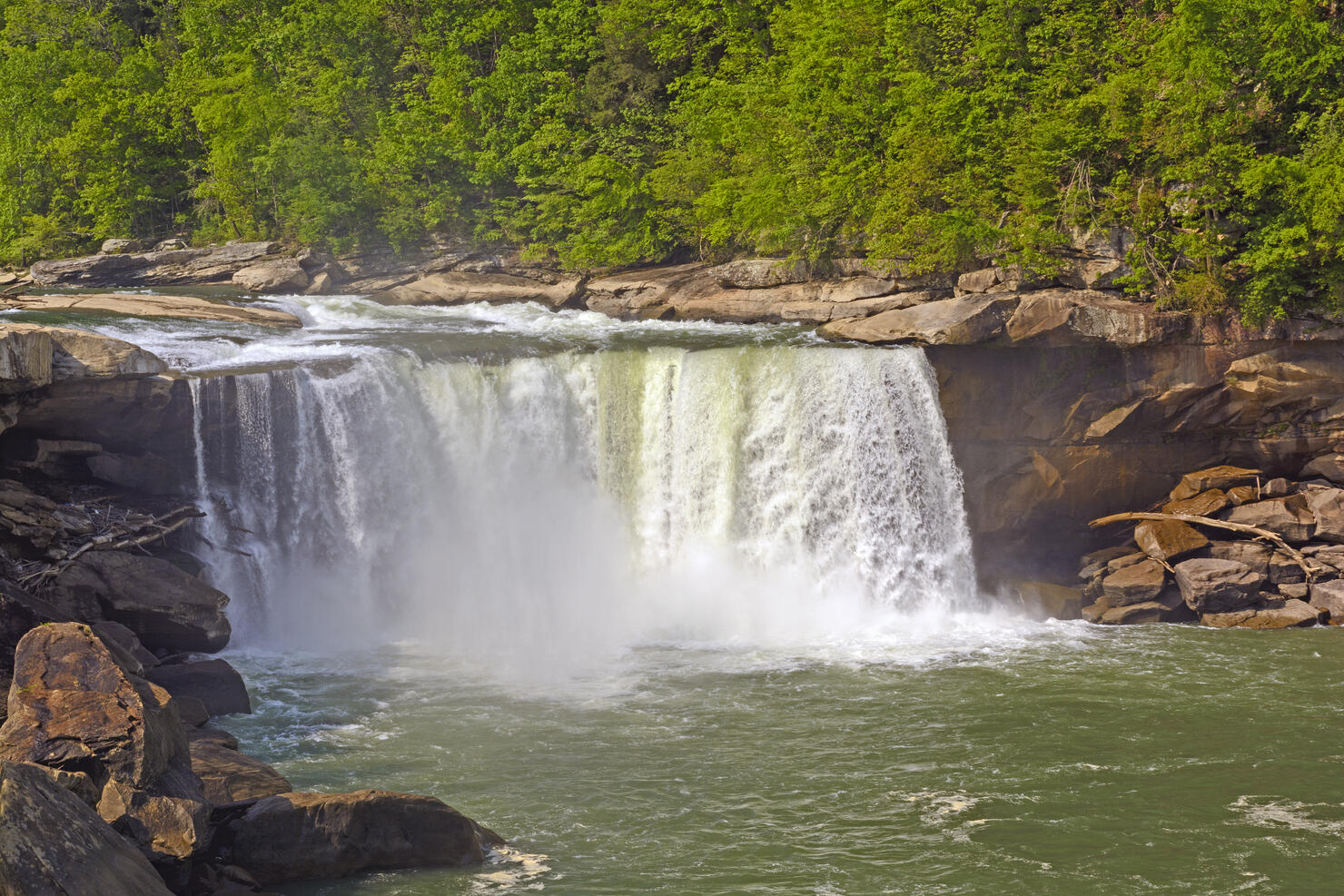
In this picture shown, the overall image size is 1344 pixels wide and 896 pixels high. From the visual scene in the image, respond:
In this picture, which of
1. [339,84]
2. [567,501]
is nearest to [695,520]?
[567,501]

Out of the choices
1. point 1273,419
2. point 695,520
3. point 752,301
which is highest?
point 752,301

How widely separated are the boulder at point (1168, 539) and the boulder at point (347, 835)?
51.3 feet

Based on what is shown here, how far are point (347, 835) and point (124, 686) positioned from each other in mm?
2762

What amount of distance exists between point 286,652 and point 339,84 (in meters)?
28.0

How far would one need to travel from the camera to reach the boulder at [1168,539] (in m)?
21.9

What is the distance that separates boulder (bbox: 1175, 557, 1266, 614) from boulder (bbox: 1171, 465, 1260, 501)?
83.1 inches

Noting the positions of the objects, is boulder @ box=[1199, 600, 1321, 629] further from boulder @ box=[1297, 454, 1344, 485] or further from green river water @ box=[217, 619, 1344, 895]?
boulder @ box=[1297, 454, 1344, 485]

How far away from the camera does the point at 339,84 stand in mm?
41438

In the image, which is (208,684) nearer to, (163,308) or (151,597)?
(151,597)

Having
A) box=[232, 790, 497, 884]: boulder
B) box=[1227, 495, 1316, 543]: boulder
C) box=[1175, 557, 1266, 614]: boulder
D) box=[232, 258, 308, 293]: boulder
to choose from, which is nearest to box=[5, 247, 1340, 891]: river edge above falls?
box=[1227, 495, 1316, 543]: boulder

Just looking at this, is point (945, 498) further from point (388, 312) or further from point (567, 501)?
point (388, 312)

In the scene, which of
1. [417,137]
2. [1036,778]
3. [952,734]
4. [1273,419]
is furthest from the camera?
[417,137]

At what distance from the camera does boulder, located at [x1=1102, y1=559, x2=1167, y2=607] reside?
70.2 ft

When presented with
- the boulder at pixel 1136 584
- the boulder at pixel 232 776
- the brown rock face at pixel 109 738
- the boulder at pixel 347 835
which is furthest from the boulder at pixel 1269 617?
the brown rock face at pixel 109 738
